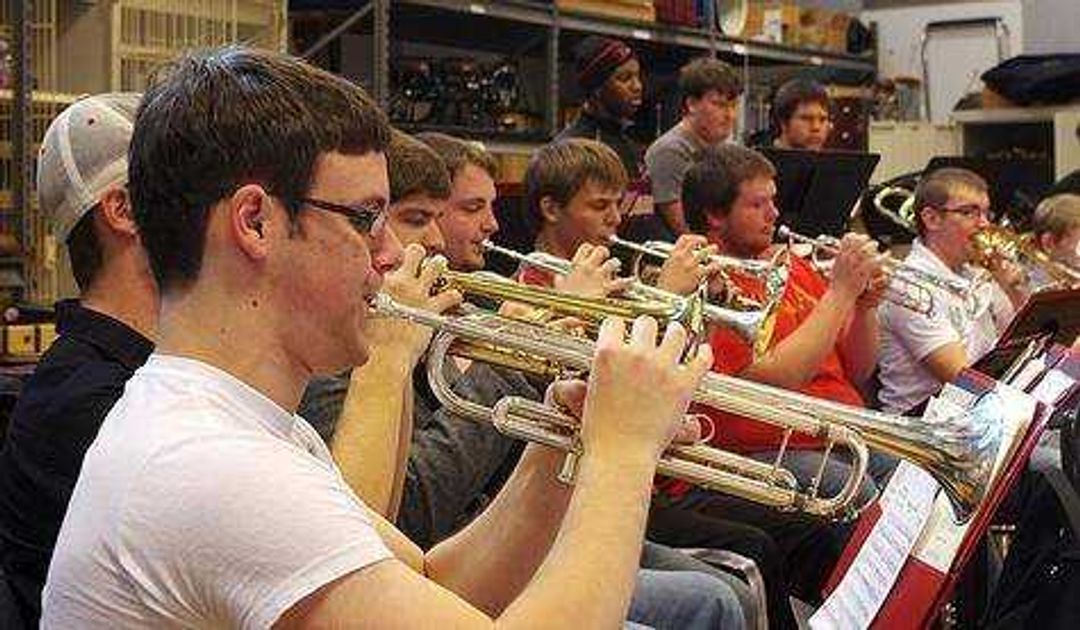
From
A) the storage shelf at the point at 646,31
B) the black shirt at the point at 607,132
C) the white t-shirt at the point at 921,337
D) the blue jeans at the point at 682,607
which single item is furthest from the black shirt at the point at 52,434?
the storage shelf at the point at 646,31

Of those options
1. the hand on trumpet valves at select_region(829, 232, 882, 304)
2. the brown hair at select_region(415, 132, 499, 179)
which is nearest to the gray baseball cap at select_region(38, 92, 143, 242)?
the brown hair at select_region(415, 132, 499, 179)

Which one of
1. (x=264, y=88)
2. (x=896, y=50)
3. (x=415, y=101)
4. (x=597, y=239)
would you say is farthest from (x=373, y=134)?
(x=896, y=50)

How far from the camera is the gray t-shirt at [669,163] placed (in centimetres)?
496

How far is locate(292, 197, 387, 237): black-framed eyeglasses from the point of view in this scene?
1.27 m

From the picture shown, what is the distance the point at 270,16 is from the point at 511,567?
11.3ft

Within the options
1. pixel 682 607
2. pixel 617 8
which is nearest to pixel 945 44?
pixel 617 8

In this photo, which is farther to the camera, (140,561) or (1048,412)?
(1048,412)

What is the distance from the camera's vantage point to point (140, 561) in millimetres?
1178

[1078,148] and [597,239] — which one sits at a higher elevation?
[1078,148]

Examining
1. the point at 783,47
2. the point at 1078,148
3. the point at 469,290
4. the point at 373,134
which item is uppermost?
the point at 783,47

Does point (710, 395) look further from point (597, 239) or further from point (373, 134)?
point (597, 239)

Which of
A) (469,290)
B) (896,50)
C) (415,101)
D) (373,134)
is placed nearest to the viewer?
(373,134)

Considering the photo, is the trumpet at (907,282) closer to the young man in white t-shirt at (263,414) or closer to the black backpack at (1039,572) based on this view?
the black backpack at (1039,572)

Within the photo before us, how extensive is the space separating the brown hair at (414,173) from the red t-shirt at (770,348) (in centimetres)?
68
